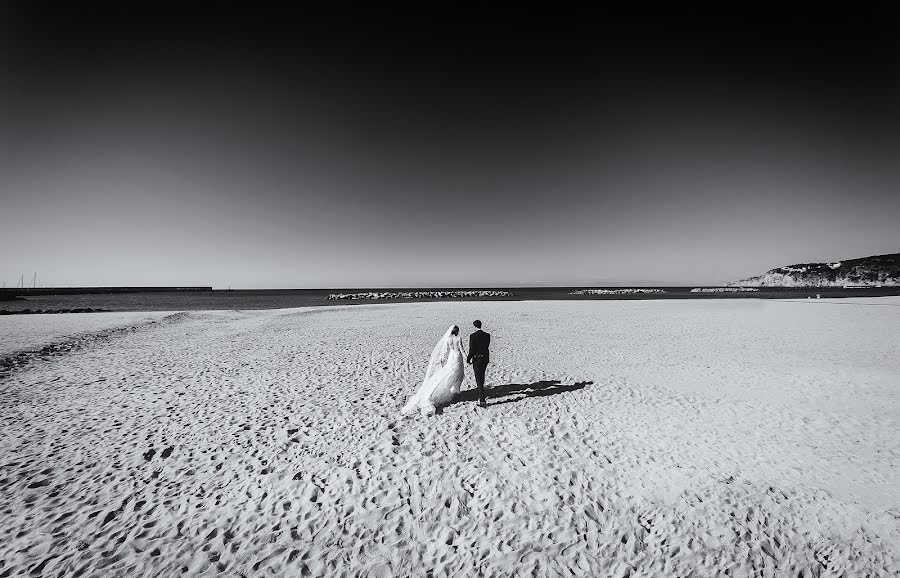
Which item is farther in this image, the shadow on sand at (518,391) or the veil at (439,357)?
the shadow on sand at (518,391)

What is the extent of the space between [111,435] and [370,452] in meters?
5.58

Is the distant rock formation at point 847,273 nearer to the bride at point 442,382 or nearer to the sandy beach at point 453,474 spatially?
the sandy beach at point 453,474

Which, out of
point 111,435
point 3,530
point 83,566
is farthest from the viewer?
point 111,435

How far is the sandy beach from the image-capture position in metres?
4.34

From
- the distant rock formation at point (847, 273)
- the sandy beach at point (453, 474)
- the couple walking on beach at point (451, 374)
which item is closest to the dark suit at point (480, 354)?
the couple walking on beach at point (451, 374)

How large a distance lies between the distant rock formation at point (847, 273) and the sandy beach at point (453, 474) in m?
210

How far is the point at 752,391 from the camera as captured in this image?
10367mm

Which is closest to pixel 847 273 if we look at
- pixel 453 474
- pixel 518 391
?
pixel 518 391

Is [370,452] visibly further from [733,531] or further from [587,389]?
[587,389]

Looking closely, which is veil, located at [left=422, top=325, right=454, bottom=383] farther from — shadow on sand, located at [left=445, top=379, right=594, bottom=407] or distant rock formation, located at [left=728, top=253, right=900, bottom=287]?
distant rock formation, located at [left=728, top=253, right=900, bottom=287]

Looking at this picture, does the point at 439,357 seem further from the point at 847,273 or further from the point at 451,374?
the point at 847,273

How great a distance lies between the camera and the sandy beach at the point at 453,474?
14.3 feet

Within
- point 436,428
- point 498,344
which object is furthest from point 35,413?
point 498,344

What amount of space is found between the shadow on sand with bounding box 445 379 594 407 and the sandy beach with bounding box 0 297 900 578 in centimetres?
10
